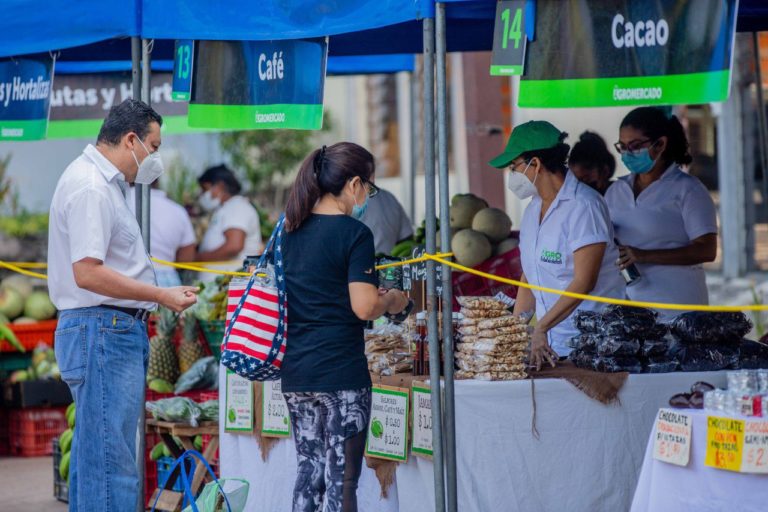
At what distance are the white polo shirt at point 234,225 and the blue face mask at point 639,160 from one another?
4.38 m

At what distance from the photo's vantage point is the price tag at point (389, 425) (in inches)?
221

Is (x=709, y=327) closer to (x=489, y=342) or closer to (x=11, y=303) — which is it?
(x=489, y=342)

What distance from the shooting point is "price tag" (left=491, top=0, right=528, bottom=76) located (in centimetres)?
490

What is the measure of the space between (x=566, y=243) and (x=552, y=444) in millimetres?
1016

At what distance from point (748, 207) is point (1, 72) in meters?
6.86

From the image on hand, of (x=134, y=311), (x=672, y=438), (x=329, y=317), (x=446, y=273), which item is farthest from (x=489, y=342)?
(x=134, y=311)

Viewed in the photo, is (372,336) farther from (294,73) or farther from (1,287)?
(1,287)

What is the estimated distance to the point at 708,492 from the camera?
177 inches

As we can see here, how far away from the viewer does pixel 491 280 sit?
7527 mm

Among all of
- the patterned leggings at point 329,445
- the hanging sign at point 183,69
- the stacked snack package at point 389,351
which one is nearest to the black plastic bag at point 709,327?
the stacked snack package at point 389,351

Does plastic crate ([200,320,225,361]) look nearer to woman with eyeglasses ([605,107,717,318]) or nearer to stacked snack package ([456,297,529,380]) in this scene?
woman with eyeglasses ([605,107,717,318])

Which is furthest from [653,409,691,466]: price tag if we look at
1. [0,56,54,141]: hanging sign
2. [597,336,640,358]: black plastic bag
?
[0,56,54,141]: hanging sign

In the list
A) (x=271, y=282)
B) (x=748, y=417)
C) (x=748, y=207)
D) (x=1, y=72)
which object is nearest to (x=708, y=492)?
(x=748, y=417)

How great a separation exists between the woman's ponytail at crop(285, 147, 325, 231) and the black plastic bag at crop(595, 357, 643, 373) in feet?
5.00
